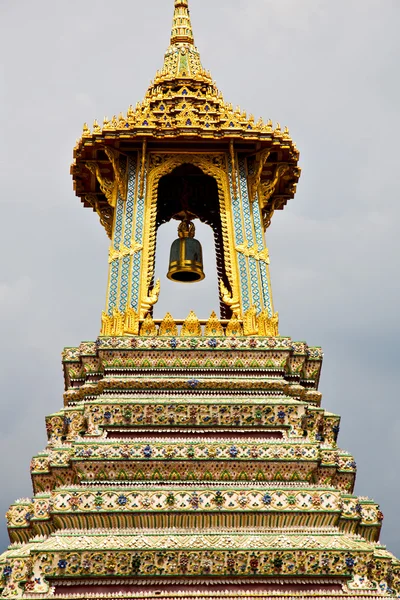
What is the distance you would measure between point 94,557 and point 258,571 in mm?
2540

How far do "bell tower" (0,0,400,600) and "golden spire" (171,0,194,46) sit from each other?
1.52 m

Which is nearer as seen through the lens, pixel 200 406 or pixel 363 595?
pixel 363 595

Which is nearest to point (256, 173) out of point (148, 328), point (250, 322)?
point (250, 322)

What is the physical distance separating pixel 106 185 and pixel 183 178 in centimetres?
233

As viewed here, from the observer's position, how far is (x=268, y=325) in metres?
23.7

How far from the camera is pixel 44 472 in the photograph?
21.6 metres

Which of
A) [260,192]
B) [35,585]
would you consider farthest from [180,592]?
Result: [260,192]

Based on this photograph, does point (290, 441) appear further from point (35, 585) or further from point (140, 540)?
point (35, 585)

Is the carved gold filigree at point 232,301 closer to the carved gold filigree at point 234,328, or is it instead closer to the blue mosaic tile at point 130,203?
the carved gold filigree at point 234,328

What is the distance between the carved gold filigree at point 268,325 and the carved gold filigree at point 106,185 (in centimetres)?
455

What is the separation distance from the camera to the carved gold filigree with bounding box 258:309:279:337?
23531 mm

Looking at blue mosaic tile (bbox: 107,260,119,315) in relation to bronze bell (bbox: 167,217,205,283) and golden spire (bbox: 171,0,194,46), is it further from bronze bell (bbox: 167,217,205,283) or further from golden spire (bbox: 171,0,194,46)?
golden spire (bbox: 171,0,194,46)

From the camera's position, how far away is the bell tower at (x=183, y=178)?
24375mm

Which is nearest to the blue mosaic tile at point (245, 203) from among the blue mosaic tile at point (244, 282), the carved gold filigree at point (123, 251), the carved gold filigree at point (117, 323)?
the blue mosaic tile at point (244, 282)
